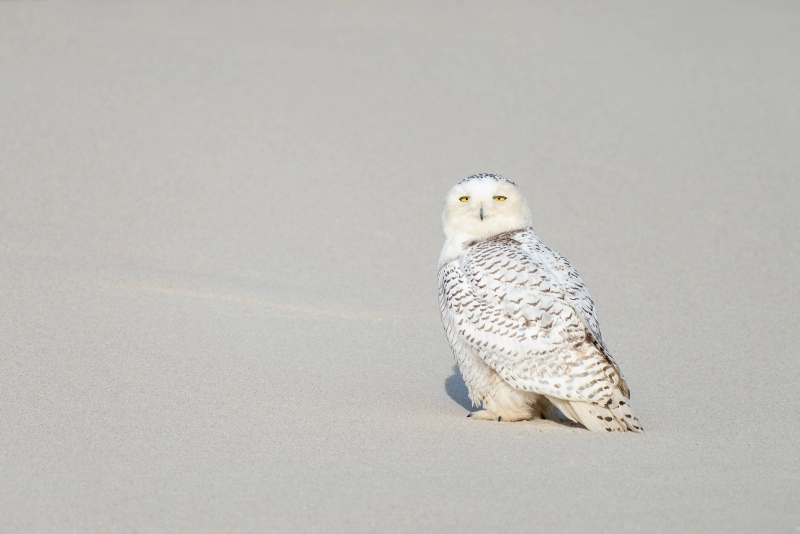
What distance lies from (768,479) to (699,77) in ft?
30.5

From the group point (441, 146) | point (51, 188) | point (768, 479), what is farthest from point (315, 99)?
point (768, 479)

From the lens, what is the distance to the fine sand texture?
370cm

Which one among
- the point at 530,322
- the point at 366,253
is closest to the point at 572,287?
the point at 530,322

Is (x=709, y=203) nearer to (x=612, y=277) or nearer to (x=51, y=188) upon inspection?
(x=612, y=277)

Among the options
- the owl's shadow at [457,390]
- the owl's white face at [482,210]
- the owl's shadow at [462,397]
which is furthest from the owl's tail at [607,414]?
the owl's white face at [482,210]

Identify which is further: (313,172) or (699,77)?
(699,77)

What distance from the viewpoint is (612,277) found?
7918 millimetres

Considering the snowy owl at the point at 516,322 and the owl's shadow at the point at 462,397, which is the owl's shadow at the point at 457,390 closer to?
the owl's shadow at the point at 462,397

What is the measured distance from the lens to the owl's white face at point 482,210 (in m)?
4.88

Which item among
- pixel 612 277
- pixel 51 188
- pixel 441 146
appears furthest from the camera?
pixel 441 146

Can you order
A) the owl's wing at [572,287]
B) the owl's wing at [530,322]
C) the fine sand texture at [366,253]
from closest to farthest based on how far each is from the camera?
the fine sand texture at [366,253] → the owl's wing at [530,322] → the owl's wing at [572,287]

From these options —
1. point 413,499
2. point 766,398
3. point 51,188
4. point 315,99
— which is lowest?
point 413,499

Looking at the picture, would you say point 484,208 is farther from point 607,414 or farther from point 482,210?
point 607,414

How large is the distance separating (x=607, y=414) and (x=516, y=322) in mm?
576
